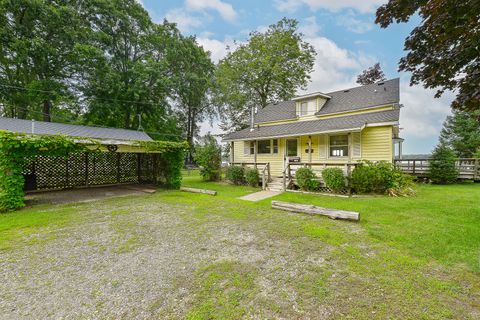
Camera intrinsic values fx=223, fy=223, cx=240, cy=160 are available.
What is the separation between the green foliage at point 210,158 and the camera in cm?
1483

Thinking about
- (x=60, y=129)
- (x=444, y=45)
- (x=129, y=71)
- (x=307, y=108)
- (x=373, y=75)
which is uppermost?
(x=373, y=75)

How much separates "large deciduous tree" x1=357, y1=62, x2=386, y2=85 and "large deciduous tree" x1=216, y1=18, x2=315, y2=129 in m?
7.83

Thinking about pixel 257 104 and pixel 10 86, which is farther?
pixel 257 104

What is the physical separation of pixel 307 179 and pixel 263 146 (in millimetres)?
5130

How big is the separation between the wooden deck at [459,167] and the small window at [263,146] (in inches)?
296

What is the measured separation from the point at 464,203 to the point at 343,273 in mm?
7363

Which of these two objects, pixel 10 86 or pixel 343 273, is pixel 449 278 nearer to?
pixel 343 273

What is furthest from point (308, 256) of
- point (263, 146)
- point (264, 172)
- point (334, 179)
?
point (263, 146)

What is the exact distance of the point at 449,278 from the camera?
3051mm

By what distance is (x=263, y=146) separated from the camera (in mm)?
14852

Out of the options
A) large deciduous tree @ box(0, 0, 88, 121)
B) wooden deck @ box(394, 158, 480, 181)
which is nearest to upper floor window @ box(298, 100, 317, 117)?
wooden deck @ box(394, 158, 480, 181)

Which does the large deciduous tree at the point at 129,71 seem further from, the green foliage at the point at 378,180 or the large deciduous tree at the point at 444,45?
the large deciduous tree at the point at 444,45

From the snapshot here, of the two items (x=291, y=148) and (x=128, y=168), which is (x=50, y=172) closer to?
(x=128, y=168)

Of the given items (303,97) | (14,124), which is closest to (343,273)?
(303,97)
